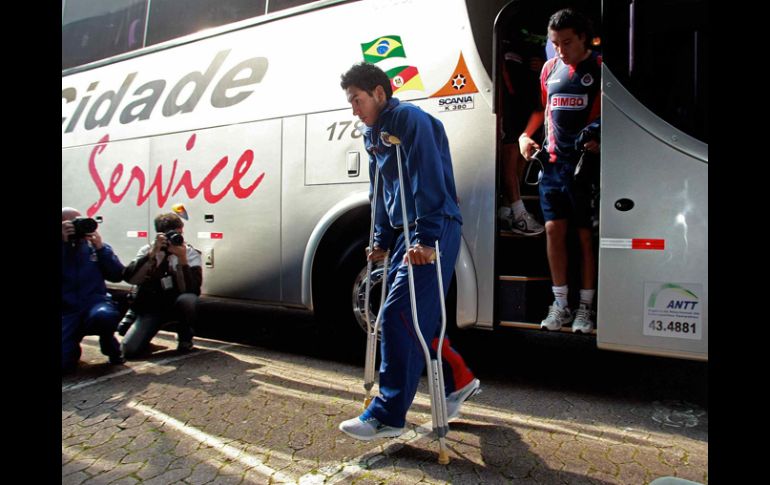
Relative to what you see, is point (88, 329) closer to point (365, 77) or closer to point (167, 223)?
point (167, 223)

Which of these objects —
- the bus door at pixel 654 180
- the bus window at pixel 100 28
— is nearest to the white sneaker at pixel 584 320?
the bus door at pixel 654 180

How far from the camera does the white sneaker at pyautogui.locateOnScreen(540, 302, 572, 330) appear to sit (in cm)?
395

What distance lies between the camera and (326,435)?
10.9ft

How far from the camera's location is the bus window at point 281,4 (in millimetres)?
5105

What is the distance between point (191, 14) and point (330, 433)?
4.40 meters

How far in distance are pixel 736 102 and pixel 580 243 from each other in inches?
118

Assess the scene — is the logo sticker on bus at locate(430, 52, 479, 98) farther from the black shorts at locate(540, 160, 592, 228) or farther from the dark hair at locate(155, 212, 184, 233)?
the dark hair at locate(155, 212, 184, 233)

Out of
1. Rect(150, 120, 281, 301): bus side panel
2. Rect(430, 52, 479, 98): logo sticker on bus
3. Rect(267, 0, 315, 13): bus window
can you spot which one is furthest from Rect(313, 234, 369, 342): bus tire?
Rect(267, 0, 315, 13): bus window

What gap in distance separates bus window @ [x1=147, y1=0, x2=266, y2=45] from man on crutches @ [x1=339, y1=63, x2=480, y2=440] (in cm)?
274

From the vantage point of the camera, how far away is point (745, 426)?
113 centimetres

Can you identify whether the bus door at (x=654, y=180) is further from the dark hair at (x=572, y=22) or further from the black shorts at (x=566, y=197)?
the black shorts at (x=566, y=197)

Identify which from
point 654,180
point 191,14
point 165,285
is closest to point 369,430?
point 654,180
